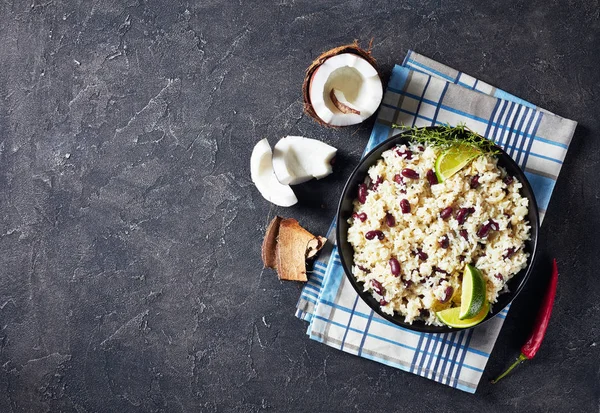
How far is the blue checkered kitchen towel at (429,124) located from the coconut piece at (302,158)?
0.24 metres

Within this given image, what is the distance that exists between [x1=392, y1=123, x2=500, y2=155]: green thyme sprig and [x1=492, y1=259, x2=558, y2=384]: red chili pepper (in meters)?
0.80

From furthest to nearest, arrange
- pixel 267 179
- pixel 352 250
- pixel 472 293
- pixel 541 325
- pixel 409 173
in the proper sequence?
pixel 267 179
pixel 541 325
pixel 352 250
pixel 409 173
pixel 472 293

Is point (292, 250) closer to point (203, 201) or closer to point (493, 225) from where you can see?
point (203, 201)

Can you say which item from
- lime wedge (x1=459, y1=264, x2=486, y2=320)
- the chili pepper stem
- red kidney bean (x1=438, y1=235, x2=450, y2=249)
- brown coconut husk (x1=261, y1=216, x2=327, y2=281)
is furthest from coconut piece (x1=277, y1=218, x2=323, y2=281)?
the chili pepper stem

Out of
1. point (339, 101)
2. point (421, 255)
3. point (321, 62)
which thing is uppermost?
point (321, 62)

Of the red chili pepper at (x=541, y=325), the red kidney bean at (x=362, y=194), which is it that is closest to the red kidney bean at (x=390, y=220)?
the red kidney bean at (x=362, y=194)

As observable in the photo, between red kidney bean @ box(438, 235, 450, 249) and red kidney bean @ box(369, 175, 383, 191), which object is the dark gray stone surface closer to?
red kidney bean @ box(369, 175, 383, 191)

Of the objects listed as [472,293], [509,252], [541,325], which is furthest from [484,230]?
[541,325]

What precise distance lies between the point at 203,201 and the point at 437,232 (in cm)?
131

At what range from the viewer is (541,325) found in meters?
3.36

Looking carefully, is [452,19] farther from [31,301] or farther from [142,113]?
[31,301]

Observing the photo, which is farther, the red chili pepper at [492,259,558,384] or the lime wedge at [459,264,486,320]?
the red chili pepper at [492,259,558,384]

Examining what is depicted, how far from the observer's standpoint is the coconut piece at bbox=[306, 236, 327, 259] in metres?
3.41

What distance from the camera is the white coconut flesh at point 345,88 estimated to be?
3213mm
